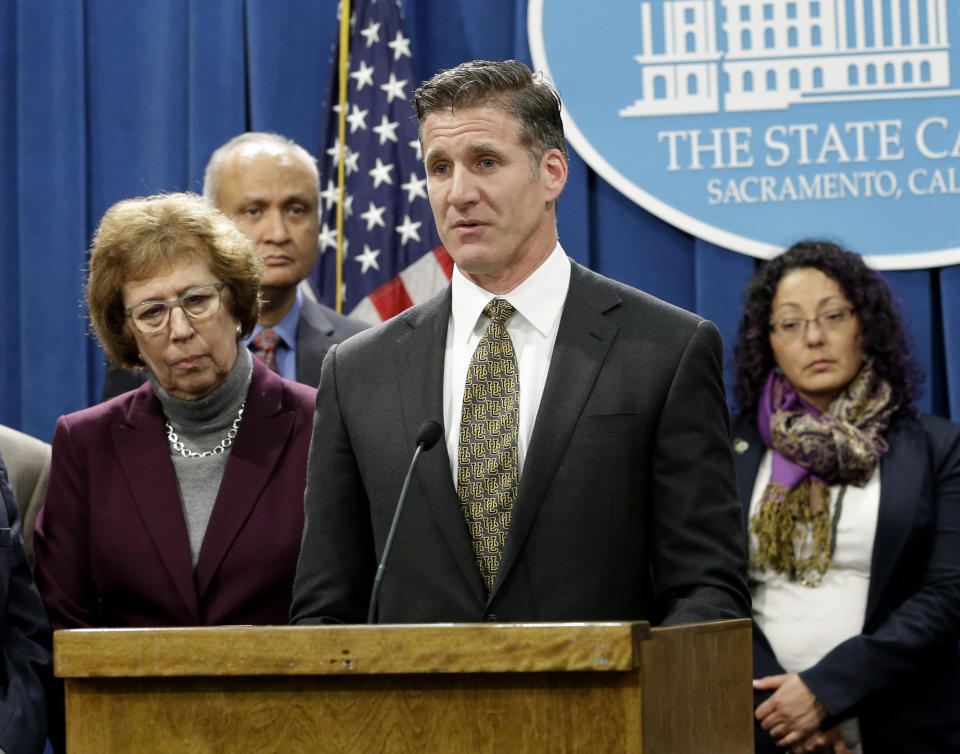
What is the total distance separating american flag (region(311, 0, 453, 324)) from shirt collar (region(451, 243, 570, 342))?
5.77 feet

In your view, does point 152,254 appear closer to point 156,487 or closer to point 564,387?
point 156,487

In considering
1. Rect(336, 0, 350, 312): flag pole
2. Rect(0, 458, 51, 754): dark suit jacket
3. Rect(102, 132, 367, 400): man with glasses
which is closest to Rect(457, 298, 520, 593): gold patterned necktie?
Rect(0, 458, 51, 754): dark suit jacket

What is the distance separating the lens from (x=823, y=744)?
2.90 metres

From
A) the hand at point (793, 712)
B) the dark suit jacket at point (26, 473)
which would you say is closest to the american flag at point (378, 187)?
the dark suit jacket at point (26, 473)

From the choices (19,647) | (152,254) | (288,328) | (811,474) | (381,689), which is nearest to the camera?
(381,689)

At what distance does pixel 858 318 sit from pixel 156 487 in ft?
5.78

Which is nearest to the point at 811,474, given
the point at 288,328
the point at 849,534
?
the point at 849,534

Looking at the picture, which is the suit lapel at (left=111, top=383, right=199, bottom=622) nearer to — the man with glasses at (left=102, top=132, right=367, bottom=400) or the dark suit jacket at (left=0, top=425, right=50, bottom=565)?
the dark suit jacket at (left=0, top=425, right=50, bottom=565)

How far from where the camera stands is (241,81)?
4059mm

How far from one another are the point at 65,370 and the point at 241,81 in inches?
39.6

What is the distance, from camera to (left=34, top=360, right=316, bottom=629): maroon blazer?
7.51 feet

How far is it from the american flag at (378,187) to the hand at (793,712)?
1.47 metres

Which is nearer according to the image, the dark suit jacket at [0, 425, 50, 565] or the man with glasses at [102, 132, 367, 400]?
the dark suit jacket at [0, 425, 50, 565]

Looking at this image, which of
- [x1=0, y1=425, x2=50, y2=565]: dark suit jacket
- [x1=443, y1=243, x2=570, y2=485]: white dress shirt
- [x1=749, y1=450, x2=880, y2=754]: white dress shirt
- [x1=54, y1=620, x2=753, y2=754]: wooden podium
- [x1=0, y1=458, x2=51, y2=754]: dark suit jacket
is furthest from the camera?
[x1=749, y1=450, x2=880, y2=754]: white dress shirt
